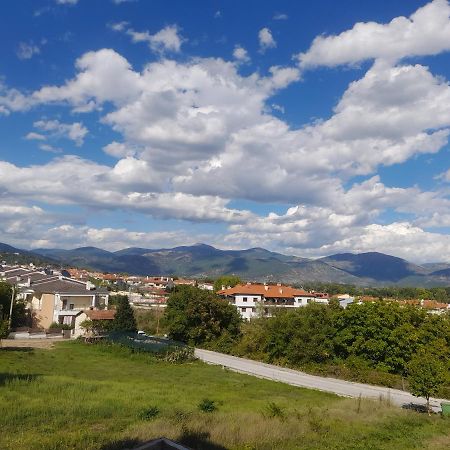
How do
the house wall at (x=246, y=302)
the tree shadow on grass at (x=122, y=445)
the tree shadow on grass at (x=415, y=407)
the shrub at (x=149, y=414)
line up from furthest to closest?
the house wall at (x=246, y=302) < the tree shadow on grass at (x=415, y=407) < the shrub at (x=149, y=414) < the tree shadow on grass at (x=122, y=445)

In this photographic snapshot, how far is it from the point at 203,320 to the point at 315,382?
19756mm

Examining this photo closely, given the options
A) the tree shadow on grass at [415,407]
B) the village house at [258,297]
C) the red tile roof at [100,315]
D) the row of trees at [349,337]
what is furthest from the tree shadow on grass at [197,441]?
the village house at [258,297]

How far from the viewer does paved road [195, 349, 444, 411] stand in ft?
103

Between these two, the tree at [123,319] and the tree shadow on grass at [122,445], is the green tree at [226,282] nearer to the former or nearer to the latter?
the tree at [123,319]

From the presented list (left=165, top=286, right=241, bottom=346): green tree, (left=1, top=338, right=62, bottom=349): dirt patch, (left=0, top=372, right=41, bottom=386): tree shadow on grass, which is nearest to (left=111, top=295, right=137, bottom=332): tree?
(left=165, top=286, right=241, bottom=346): green tree

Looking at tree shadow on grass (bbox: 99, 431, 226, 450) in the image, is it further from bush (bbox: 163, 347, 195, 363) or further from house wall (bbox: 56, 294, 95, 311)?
house wall (bbox: 56, 294, 95, 311)

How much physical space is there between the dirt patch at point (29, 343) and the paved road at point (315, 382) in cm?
1573

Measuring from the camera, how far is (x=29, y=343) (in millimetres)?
46188

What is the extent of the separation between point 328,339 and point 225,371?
10622 millimetres

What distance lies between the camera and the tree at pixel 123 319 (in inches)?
2231

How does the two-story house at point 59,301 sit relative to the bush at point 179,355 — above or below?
above

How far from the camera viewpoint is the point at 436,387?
25266 millimetres

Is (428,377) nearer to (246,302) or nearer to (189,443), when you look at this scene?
(189,443)

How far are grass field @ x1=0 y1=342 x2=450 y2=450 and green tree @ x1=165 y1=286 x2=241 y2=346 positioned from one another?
21.7m
